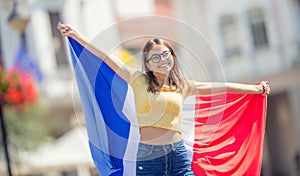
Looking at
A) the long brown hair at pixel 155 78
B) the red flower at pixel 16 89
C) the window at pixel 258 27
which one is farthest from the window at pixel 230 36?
the long brown hair at pixel 155 78

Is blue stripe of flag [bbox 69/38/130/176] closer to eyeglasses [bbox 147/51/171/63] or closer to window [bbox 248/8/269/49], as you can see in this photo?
eyeglasses [bbox 147/51/171/63]

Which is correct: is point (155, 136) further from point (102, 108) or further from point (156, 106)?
point (102, 108)

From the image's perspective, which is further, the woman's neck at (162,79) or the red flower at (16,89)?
the red flower at (16,89)

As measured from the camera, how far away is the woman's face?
5550mm

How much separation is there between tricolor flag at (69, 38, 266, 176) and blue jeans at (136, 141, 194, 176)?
0.13 metres

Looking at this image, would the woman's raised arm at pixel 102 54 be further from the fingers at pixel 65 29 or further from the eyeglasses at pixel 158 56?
the eyeglasses at pixel 158 56

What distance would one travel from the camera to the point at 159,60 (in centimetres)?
554

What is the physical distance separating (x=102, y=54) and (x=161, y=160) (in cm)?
92

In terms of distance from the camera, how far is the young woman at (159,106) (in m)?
5.47

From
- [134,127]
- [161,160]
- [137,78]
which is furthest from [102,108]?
[161,160]

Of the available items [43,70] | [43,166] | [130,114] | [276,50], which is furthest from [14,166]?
[130,114]

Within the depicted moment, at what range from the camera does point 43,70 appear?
79.5 feet

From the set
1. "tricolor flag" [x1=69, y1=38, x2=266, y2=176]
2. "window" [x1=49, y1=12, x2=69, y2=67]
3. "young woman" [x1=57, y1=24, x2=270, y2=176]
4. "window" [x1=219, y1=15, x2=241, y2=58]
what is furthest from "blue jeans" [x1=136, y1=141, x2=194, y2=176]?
"window" [x1=219, y1=15, x2=241, y2=58]

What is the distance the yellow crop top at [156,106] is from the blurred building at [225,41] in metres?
17.2
